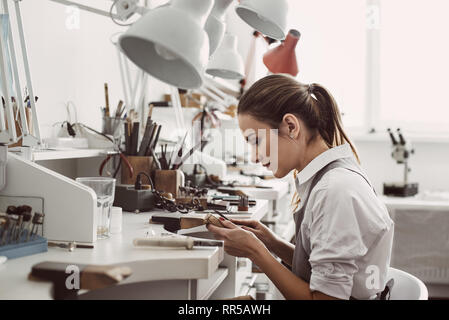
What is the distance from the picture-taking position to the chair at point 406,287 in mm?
1033

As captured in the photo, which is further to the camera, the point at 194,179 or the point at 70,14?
the point at 194,179

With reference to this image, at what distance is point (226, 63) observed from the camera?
1885 mm

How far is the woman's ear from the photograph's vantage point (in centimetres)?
113

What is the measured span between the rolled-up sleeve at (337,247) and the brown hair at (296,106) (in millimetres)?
243

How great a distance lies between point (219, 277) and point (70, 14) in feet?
3.99

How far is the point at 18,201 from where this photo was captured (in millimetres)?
1120

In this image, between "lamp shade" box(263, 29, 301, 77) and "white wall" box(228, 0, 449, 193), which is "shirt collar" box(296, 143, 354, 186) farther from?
"white wall" box(228, 0, 449, 193)

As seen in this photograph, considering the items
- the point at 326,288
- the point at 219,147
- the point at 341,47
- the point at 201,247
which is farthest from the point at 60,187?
the point at 341,47

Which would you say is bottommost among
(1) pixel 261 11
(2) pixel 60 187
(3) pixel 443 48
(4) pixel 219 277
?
(4) pixel 219 277

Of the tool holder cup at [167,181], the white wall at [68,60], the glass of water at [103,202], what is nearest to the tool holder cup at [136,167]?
the tool holder cup at [167,181]

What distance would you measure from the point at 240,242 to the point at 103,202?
383 mm

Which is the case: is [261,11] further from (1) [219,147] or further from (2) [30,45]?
(1) [219,147]

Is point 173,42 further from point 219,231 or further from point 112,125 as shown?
point 112,125

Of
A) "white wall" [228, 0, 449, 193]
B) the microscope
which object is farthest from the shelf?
"white wall" [228, 0, 449, 193]
